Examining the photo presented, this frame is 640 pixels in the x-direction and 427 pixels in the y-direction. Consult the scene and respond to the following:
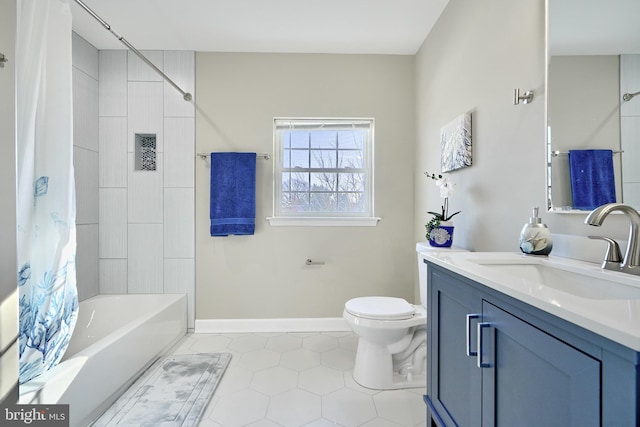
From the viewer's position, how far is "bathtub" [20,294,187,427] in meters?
1.24

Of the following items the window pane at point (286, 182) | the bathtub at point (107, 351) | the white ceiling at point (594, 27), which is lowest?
the bathtub at point (107, 351)

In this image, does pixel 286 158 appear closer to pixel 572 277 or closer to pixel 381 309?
pixel 381 309

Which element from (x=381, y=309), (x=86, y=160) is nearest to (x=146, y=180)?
(x=86, y=160)

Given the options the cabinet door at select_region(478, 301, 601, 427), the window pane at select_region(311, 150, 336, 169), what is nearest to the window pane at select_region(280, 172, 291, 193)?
the window pane at select_region(311, 150, 336, 169)

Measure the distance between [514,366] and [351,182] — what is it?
1.92m

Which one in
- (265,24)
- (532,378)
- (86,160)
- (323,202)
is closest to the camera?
(532,378)

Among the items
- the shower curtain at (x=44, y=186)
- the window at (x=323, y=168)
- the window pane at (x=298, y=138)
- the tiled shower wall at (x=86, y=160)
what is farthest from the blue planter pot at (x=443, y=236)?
the tiled shower wall at (x=86, y=160)

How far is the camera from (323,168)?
246 centimetres

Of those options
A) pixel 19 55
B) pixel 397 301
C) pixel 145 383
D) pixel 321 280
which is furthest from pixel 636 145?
pixel 145 383

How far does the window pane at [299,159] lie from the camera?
2.45 m

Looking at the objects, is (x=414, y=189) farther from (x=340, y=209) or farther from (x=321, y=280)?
(x=321, y=280)

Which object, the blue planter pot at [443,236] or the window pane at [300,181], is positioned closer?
the blue planter pot at [443,236]

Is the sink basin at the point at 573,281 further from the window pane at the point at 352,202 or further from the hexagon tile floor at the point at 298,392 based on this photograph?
the window pane at the point at 352,202

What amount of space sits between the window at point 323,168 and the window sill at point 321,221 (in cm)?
7
